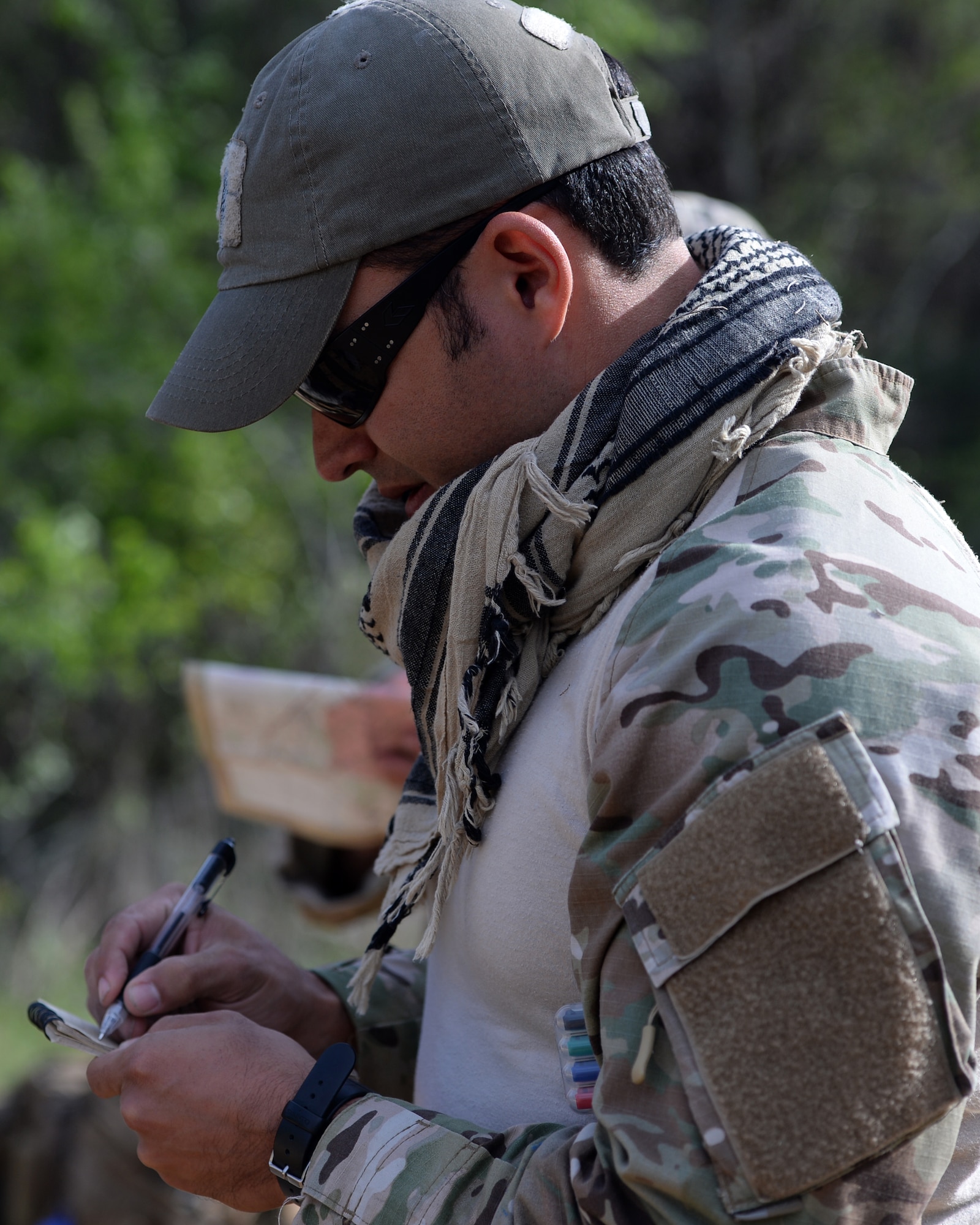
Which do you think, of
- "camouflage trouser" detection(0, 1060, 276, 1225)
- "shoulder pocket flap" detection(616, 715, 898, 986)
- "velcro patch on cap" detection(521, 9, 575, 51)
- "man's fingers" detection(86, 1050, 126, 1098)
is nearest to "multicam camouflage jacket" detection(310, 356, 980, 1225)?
"shoulder pocket flap" detection(616, 715, 898, 986)

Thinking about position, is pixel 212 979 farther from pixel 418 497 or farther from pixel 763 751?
pixel 763 751

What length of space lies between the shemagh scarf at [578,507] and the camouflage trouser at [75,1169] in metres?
2.77

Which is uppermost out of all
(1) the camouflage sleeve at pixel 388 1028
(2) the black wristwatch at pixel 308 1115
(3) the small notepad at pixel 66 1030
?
(2) the black wristwatch at pixel 308 1115

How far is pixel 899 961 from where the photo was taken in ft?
2.97

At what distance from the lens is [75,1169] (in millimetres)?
3822

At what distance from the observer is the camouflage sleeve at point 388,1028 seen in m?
1.75

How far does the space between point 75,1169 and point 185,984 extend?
9.12 ft

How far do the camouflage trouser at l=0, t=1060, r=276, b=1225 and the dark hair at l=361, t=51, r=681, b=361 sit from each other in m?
3.06

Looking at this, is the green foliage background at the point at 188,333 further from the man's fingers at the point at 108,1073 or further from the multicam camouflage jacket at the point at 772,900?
the multicam camouflage jacket at the point at 772,900

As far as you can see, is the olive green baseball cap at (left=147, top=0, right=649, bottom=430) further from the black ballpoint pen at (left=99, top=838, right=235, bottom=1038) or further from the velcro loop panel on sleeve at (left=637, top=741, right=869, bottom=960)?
the velcro loop panel on sleeve at (left=637, top=741, right=869, bottom=960)

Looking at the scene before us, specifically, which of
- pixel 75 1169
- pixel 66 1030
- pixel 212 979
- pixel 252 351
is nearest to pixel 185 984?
pixel 212 979

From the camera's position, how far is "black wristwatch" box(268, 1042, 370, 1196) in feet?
3.88

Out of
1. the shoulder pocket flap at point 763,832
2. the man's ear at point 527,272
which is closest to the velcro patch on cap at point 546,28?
the man's ear at point 527,272

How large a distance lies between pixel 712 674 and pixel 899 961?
10.9 inches
